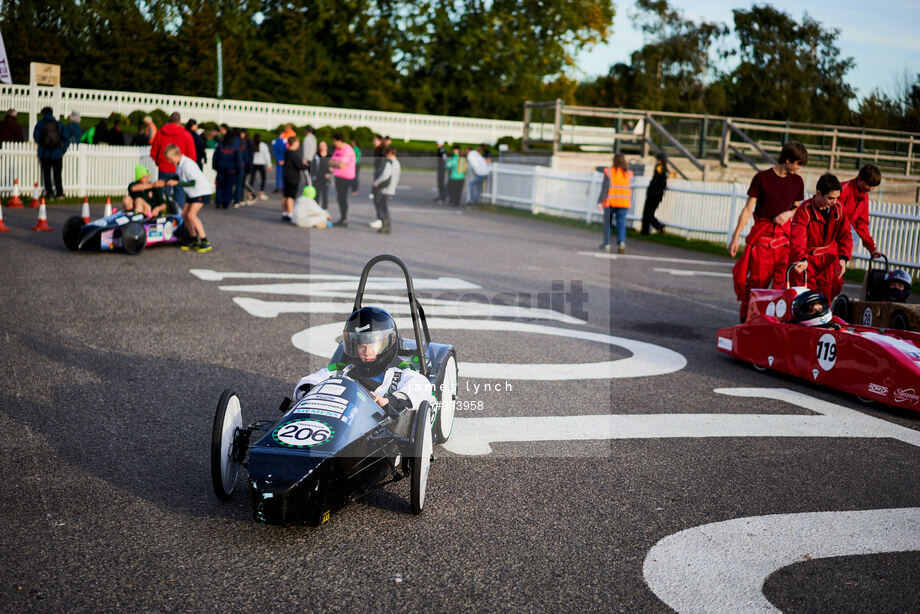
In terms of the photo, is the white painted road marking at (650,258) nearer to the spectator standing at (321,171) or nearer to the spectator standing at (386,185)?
the spectator standing at (386,185)

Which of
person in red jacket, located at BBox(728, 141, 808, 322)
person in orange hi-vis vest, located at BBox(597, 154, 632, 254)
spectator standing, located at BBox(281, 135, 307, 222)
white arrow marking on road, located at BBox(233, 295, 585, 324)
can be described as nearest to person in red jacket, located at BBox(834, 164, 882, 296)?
person in red jacket, located at BBox(728, 141, 808, 322)

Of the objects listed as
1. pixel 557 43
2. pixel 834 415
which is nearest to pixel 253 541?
pixel 834 415

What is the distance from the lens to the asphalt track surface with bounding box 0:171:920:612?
12.3ft

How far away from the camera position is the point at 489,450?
5660mm

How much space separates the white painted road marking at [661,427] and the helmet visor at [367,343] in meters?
1.05

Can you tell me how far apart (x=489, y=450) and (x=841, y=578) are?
7.79ft

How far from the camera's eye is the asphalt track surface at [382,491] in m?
3.76

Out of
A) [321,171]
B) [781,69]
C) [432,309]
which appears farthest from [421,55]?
[432,309]

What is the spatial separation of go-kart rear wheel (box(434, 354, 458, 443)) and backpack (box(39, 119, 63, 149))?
15.6 m

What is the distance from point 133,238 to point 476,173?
14305 millimetres

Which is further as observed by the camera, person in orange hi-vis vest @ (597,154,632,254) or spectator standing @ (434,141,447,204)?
spectator standing @ (434,141,447,204)

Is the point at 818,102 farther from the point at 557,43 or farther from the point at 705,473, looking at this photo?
the point at 705,473

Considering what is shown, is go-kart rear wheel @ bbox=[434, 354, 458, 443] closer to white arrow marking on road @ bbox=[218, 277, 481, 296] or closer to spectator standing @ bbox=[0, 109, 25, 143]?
white arrow marking on road @ bbox=[218, 277, 481, 296]

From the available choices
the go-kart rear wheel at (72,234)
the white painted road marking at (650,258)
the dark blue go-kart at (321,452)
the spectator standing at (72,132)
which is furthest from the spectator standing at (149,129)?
the dark blue go-kart at (321,452)
